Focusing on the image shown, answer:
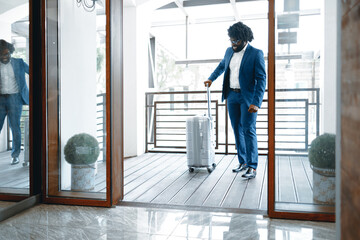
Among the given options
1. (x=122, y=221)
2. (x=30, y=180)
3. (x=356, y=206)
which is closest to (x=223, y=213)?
(x=122, y=221)

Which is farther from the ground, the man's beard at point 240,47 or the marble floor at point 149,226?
the man's beard at point 240,47

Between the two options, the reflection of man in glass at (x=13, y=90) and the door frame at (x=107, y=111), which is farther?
the door frame at (x=107, y=111)

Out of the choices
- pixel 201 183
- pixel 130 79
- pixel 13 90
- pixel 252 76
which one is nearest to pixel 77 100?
pixel 13 90

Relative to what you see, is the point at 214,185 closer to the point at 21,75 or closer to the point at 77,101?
the point at 77,101

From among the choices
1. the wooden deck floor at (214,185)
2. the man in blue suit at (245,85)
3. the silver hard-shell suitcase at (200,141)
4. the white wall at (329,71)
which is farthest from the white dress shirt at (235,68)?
the white wall at (329,71)

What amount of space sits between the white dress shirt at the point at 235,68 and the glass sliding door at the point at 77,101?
1.41 metres

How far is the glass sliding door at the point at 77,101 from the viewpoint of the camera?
7.68ft

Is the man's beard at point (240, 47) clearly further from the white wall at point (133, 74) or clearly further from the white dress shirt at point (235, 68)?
the white wall at point (133, 74)

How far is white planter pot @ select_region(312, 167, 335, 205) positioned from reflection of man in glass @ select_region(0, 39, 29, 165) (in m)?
1.92

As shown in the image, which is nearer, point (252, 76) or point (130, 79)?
point (252, 76)

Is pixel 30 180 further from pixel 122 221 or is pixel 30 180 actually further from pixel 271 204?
pixel 271 204

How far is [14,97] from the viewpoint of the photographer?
2.22m

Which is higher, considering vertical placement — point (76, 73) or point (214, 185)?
point (76, 73)

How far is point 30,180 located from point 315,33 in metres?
2.16
